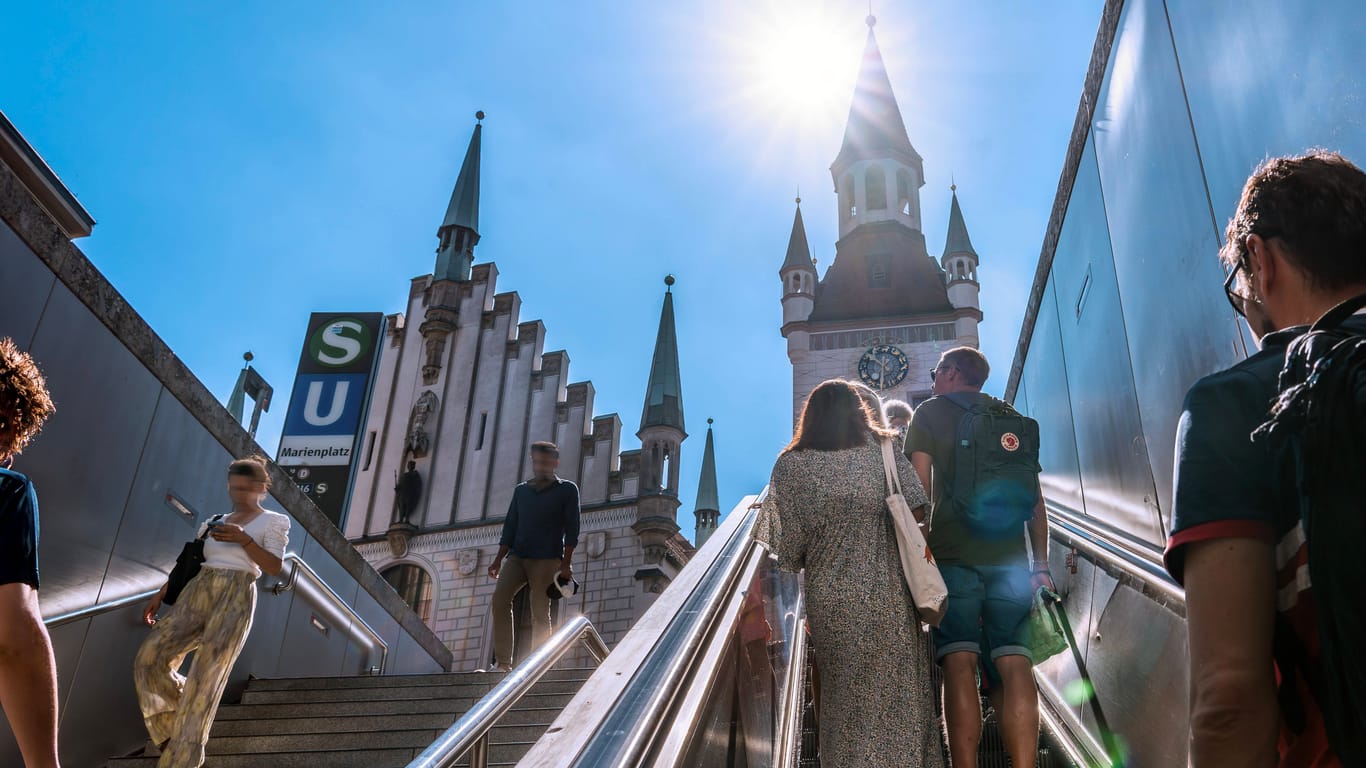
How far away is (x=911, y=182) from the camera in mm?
47125

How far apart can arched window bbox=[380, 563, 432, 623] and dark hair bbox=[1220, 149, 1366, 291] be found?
2444cm

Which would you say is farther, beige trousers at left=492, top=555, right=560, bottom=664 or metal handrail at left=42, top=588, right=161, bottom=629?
beige trousers at left=492, top=555, right=560, bottom=664

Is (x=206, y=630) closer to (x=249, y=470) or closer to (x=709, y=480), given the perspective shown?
(x=249, y=470)

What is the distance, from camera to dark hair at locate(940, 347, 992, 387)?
13.5 feet

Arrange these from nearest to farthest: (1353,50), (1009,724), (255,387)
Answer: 1. (1353,50)
2. (1009,724)
3. (255,387)

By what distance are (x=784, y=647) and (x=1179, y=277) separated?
2169mm

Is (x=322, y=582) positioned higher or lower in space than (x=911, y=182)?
lower

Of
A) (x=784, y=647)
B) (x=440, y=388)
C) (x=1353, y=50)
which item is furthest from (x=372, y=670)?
(x=440, y=388)

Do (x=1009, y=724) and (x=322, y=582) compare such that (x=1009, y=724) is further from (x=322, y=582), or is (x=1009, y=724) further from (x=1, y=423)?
(x=322, y=582)

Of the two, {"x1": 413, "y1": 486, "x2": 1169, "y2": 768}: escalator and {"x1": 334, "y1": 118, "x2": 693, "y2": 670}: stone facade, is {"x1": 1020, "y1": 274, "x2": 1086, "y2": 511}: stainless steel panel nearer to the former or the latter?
{"x1": 413, "y1": 486, "x2": 1169, "y2": 768}: escalator

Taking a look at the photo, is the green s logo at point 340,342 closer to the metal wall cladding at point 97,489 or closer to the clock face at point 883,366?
the metal wall cladding at point 97,489

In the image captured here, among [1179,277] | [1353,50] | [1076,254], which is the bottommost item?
[1353,50]

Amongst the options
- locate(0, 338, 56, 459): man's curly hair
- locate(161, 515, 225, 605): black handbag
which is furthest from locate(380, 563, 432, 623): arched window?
locate(0, 338, 56, 459): man's curly hair

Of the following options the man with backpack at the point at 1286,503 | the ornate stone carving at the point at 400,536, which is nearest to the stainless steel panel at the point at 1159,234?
the man with backpack at the point at 1286,503
